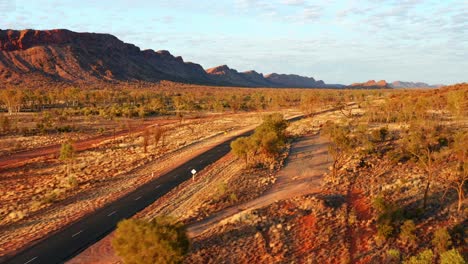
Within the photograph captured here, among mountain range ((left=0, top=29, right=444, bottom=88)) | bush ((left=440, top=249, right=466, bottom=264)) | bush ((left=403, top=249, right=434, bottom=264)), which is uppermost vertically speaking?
mountain range ((left=0, top=29, right=444, bottom=88))

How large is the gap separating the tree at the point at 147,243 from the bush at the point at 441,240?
1173cm

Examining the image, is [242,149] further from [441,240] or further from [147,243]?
[147,243]

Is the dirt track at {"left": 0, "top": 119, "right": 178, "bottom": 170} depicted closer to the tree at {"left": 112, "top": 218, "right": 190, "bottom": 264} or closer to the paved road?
the paved road

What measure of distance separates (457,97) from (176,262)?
53.1 metres

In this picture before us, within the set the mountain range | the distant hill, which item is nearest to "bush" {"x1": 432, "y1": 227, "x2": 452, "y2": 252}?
the mountain range

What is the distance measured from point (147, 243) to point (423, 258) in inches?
448

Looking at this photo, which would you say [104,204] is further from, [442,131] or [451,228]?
[442,131]

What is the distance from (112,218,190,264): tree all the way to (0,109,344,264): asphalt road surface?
16.8 ft

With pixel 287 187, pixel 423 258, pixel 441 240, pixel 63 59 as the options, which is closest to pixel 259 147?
pixel 287 187

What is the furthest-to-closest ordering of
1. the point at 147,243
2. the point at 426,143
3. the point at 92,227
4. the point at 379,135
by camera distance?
1. the point at 379,135
2. the point at 426,143
3. the point at 92,227
4. the point at 147,243

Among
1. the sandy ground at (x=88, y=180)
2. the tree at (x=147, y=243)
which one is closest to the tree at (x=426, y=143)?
the sandy ground at (x=88, y=180)

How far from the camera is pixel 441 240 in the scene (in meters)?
17.9

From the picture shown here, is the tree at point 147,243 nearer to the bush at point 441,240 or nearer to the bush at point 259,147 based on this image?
the bush at point 441,240

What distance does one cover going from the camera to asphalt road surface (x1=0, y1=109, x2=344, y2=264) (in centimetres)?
1767
